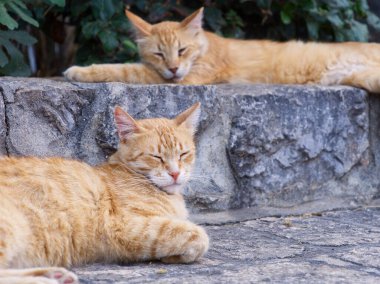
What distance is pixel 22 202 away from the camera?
10.9 feet

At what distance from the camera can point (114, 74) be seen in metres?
5.12

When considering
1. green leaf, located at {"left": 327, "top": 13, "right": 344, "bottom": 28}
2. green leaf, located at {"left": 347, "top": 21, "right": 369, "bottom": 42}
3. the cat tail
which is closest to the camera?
the cat tail

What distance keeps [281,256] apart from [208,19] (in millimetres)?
3048

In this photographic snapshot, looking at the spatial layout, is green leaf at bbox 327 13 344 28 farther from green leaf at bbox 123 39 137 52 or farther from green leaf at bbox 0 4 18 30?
green leaf at bbox 0 4 18 30

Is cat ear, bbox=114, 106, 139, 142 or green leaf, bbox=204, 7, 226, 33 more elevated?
green leaf, bbox=204, 7, 226, 33

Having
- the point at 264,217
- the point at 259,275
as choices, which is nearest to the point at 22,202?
the point at 259,275

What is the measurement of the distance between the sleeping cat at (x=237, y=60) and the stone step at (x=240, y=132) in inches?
15.9

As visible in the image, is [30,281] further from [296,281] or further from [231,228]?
[231,228]

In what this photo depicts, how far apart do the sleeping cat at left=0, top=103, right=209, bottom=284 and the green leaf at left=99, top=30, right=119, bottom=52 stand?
1.66 metres

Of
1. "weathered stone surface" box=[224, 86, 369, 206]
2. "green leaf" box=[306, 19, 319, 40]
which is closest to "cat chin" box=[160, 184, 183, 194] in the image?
"weathered stone surface" box=[224, 86, 369, 206]

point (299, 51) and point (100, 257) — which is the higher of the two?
point (299, 51)

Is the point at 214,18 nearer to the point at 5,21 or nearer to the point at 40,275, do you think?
the point at 5,21

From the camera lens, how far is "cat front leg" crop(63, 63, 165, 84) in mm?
4980

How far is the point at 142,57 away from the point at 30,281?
307 centimetres
